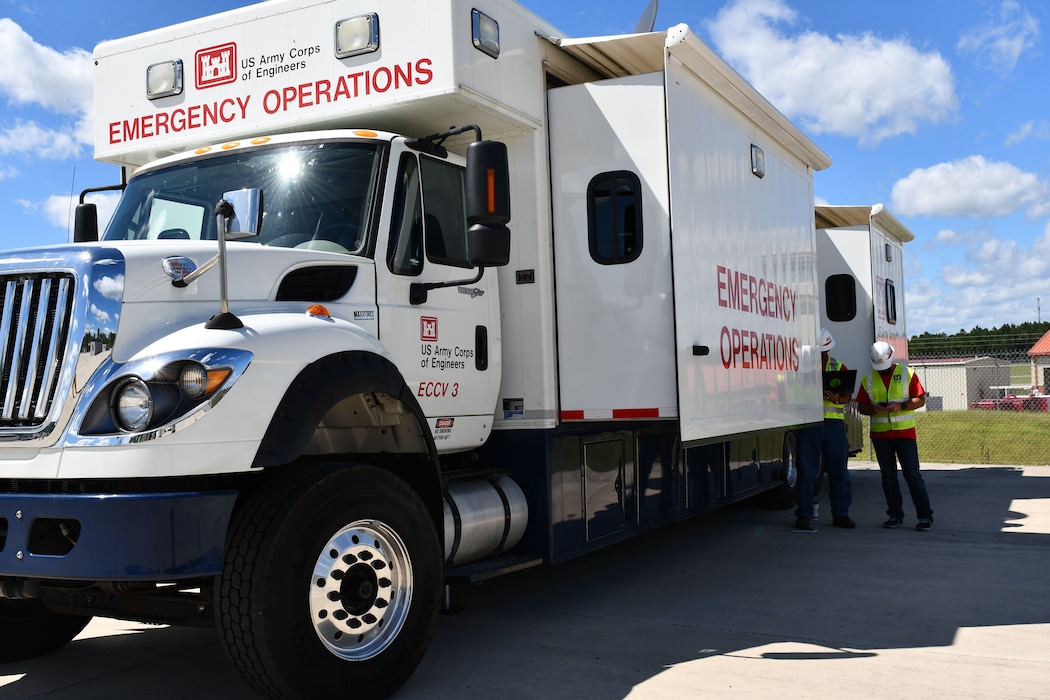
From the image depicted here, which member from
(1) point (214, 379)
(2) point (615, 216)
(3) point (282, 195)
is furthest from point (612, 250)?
(1) point (214, 379)

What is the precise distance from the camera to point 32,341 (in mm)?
3957

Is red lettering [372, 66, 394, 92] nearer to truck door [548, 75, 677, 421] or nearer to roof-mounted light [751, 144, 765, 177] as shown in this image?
truck door [548, 75, 677, 421]

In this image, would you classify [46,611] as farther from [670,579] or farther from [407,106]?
[670,579]

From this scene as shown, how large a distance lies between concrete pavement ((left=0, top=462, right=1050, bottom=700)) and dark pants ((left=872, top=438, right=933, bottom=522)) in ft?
1.97

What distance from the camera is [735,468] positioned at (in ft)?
28.0

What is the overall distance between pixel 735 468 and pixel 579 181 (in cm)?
343

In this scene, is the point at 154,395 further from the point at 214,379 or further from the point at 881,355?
the point at 881,355

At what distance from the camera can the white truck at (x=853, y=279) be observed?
12.4 meters

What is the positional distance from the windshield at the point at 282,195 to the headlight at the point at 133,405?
4.47 ft

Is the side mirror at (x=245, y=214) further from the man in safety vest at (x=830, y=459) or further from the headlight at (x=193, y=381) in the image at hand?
the man in safety vest at (x=830, y=459)

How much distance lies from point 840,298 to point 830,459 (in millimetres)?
3234

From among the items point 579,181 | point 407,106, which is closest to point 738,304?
point 579,181

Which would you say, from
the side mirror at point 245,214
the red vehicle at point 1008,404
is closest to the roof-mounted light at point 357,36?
the side mirror at point 245,214

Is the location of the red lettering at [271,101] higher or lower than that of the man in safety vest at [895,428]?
higher
